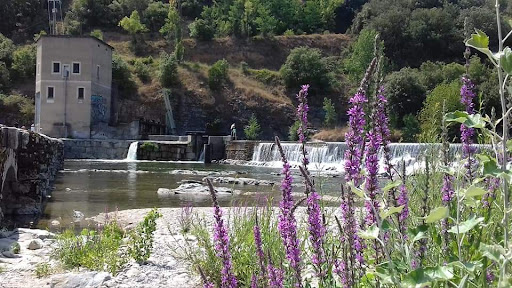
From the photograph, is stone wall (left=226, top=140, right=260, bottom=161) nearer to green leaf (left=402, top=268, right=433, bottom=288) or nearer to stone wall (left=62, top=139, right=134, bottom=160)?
stone wall (left=62, top=139, right=134, bottom=160)

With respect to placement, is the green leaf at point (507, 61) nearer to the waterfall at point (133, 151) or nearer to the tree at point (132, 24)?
the waterfall at point (133, 151)

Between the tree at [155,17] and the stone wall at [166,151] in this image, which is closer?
the stone wall at [166,151]

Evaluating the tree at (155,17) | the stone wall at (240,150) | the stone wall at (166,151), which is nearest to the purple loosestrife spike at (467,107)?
the stone wall at (240,150)

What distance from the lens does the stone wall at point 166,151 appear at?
34.9 meters

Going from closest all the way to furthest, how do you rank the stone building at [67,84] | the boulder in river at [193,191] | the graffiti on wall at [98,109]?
the boulder in river at [193,191] < the stone building at [67,84] < the graffiti on wall at [98,109]

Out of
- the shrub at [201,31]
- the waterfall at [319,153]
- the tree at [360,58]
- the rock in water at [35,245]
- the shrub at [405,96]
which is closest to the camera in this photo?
the rock in water at [35,245]

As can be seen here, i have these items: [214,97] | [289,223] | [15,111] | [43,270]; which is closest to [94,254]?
[43,270]

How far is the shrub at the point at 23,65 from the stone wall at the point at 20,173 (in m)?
39.0

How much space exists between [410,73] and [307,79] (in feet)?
33.7

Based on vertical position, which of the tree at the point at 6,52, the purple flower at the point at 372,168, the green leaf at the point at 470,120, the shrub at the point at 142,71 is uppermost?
the tree at the point at 6,52

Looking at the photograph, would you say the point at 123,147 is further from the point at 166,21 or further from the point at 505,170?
the point at 505,170

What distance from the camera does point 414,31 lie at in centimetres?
5853

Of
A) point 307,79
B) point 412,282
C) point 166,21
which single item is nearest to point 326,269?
point 412,282

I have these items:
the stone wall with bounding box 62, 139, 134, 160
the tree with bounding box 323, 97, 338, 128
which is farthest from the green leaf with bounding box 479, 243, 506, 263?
the tree with bounding box 323, 97, 338, 128
